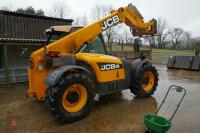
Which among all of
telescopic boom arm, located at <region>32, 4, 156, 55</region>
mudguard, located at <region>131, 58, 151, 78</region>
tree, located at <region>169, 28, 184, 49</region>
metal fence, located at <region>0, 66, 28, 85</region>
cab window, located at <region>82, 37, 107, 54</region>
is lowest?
metal fence, located at <region>0, 66, 28, 85</region>

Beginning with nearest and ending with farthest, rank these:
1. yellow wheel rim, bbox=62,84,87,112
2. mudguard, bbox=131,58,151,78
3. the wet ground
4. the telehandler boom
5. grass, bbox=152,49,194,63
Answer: the wet ground
the telehandler boom
yellow wheel rim, bbox=62,84,87,112
mudguard, bbox=131,58,151,78
grass, bbox=152,49,194,63

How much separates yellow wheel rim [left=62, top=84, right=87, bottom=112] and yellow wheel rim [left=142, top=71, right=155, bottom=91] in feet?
7.99

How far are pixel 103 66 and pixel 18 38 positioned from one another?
21.9 ft

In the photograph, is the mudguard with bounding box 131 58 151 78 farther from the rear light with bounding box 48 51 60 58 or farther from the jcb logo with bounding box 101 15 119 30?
the rear light with bounding box 48 51 60 58

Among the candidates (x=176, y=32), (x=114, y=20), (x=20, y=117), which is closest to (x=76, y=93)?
(x=20, y=117)

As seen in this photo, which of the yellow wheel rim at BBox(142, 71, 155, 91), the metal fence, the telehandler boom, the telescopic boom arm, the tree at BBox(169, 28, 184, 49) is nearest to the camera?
the telehandler boom

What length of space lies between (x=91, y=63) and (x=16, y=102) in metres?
3.19

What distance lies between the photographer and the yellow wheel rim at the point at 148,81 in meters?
6.68

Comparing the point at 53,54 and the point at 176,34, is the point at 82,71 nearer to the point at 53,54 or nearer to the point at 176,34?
the point at 53,54

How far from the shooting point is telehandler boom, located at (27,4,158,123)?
4617 millimetres

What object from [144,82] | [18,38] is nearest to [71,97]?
[144,82]

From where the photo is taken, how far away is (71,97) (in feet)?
15.8

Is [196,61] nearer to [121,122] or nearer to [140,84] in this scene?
[140,84]

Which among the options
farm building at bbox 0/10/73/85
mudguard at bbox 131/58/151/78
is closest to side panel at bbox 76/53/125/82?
mudguard at bbox 131/58/151/78
